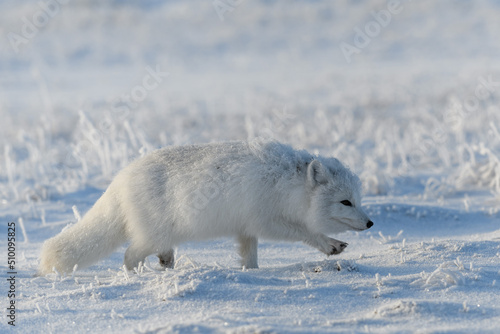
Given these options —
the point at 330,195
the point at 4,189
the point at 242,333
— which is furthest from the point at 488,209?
the point at 4,189

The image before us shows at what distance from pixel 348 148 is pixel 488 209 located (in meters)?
3.20

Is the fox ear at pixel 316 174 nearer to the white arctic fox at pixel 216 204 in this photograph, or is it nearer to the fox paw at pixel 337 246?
the white arctic fox at pixel 216 204

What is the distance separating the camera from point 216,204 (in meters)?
3.82

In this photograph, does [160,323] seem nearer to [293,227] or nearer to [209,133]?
[293,227]

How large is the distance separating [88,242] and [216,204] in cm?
88

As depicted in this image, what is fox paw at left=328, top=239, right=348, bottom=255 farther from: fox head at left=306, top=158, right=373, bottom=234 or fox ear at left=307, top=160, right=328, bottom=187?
fox ear at left=307, top=160, right=328, bottom=187

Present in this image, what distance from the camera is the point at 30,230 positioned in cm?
546

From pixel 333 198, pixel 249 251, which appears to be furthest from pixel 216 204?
A: pixel 333 198

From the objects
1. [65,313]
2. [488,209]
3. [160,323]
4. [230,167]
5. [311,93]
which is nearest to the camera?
[160,323]

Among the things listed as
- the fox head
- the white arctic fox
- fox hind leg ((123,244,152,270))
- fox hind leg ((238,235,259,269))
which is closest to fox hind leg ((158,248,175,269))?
the white arctic fox

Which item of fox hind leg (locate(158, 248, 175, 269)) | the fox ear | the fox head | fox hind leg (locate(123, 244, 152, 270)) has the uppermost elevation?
the fox ear

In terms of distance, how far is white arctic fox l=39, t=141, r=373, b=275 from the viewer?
12.6ft

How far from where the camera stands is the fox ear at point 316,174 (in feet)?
12.9

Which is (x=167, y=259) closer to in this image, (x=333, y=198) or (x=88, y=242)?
(x=88, y=242)
